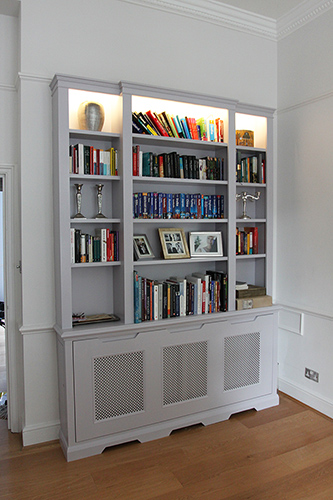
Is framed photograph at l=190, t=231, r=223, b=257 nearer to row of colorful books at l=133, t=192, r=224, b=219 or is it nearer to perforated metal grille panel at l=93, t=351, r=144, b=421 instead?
row of colorful books at l=133, t=192, r=224, b=219

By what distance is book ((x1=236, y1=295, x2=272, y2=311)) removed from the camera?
342cm

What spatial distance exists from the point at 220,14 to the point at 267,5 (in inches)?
16.1

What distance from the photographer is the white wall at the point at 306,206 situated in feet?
10.9

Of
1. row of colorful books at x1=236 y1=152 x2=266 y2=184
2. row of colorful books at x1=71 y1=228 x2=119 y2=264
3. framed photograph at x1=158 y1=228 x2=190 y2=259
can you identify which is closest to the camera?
row of colorful books at x1=71 y1=228 x2=119 y2=264

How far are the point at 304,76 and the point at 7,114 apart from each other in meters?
2.50

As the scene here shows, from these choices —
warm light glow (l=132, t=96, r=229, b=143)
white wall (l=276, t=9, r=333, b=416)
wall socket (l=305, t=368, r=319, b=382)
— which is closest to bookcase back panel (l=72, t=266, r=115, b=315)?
warm light glow (l=132, t=96, r=229, b=143)

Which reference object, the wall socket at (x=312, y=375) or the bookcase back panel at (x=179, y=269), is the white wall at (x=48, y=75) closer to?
the bookcase back panel at (x=179, y=269)

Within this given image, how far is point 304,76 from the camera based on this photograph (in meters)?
3.50

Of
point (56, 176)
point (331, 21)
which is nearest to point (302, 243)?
point (331, 21)

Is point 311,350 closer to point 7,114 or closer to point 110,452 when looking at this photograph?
point 110,452

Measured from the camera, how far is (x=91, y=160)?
116 inches

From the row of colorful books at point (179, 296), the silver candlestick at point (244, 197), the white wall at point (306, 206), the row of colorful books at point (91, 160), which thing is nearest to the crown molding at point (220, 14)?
the white wall at point (306, 206)

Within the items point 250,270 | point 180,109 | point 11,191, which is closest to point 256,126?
point 180,109

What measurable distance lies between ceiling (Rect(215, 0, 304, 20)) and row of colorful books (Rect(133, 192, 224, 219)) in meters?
1.65
